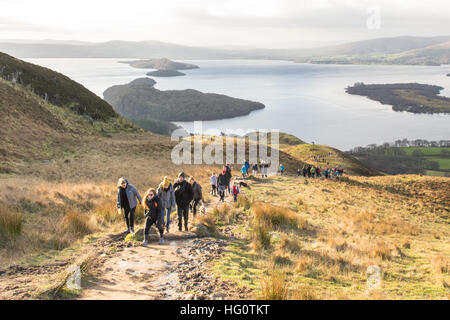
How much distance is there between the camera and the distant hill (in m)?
56.6

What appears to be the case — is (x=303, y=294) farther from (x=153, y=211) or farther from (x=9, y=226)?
(x=9, y=226)

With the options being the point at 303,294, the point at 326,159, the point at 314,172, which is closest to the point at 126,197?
the point at 303,294

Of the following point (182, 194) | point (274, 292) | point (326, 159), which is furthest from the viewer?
point (326, 159)

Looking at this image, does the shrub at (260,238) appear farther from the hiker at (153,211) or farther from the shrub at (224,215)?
the hiker at (153,211)

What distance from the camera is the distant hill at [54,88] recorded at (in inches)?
Answer: 2228

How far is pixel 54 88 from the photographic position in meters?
60.1

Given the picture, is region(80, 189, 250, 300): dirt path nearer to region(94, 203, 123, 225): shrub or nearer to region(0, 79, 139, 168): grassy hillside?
region(94, 203, 123, 225): shrub

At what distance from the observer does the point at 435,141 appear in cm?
14488

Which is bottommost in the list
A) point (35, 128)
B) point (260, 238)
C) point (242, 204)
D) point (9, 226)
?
point (242, 204)

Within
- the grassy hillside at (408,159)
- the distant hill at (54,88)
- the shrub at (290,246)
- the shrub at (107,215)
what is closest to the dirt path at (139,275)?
the shrub at (290,246)

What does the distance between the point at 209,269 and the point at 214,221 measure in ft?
15.3

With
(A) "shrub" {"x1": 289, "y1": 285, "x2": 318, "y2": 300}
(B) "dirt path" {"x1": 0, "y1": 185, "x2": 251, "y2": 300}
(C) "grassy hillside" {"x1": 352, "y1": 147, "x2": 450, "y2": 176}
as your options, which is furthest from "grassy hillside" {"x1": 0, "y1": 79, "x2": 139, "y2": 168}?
(C) "grassy hillside" {"x1": 352, "y1": 147, "x2": 450, "y2": 176}
